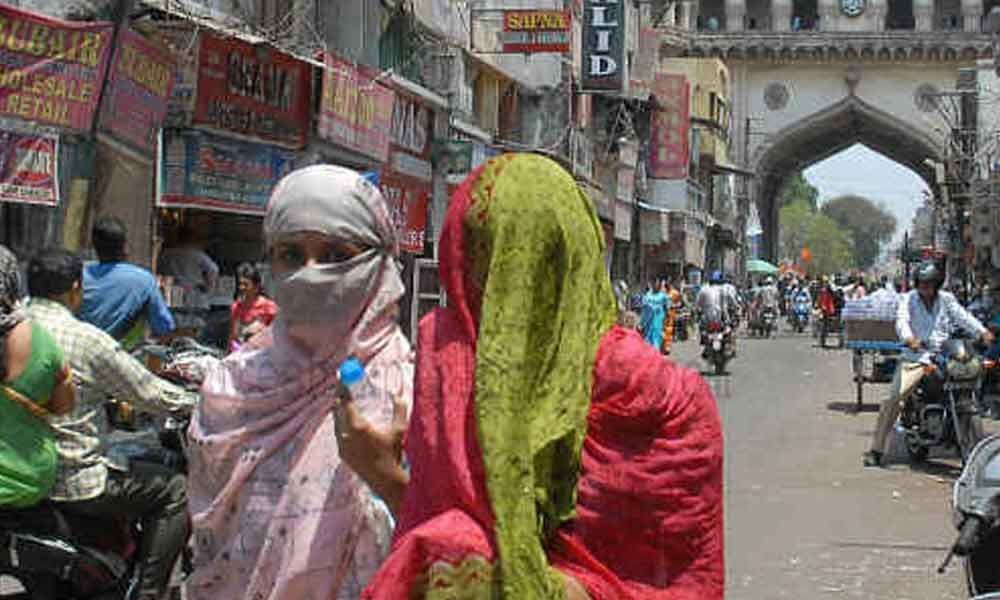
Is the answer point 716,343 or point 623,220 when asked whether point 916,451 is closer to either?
point 716,343

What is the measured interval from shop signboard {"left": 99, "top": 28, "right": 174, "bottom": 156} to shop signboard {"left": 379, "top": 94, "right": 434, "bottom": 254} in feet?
18.8

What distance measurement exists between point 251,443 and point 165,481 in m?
1.95

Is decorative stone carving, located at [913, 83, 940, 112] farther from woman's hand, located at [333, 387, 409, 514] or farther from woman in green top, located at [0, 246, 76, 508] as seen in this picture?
woman's hand, located at [333, 387, 409, 514]

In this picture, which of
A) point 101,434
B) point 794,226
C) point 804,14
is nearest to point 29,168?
point 101,434

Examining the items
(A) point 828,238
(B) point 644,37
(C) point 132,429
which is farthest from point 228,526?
(A) point 828,238

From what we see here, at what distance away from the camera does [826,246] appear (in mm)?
112812

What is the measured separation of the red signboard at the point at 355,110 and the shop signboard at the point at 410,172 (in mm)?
749

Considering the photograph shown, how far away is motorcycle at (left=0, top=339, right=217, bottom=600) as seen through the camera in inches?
173

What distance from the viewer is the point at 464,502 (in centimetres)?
221

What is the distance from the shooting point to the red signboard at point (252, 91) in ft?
39.3

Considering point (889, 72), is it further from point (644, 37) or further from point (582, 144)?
point (582, 144)

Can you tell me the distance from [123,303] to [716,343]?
564 inches

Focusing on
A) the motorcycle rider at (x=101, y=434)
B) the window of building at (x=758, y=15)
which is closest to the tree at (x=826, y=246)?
the window of building at (x=758, y=15)

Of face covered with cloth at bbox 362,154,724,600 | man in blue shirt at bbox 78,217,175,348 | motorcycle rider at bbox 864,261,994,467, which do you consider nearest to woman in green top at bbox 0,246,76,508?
man in blue shirt at bbox 78,217,175,348
